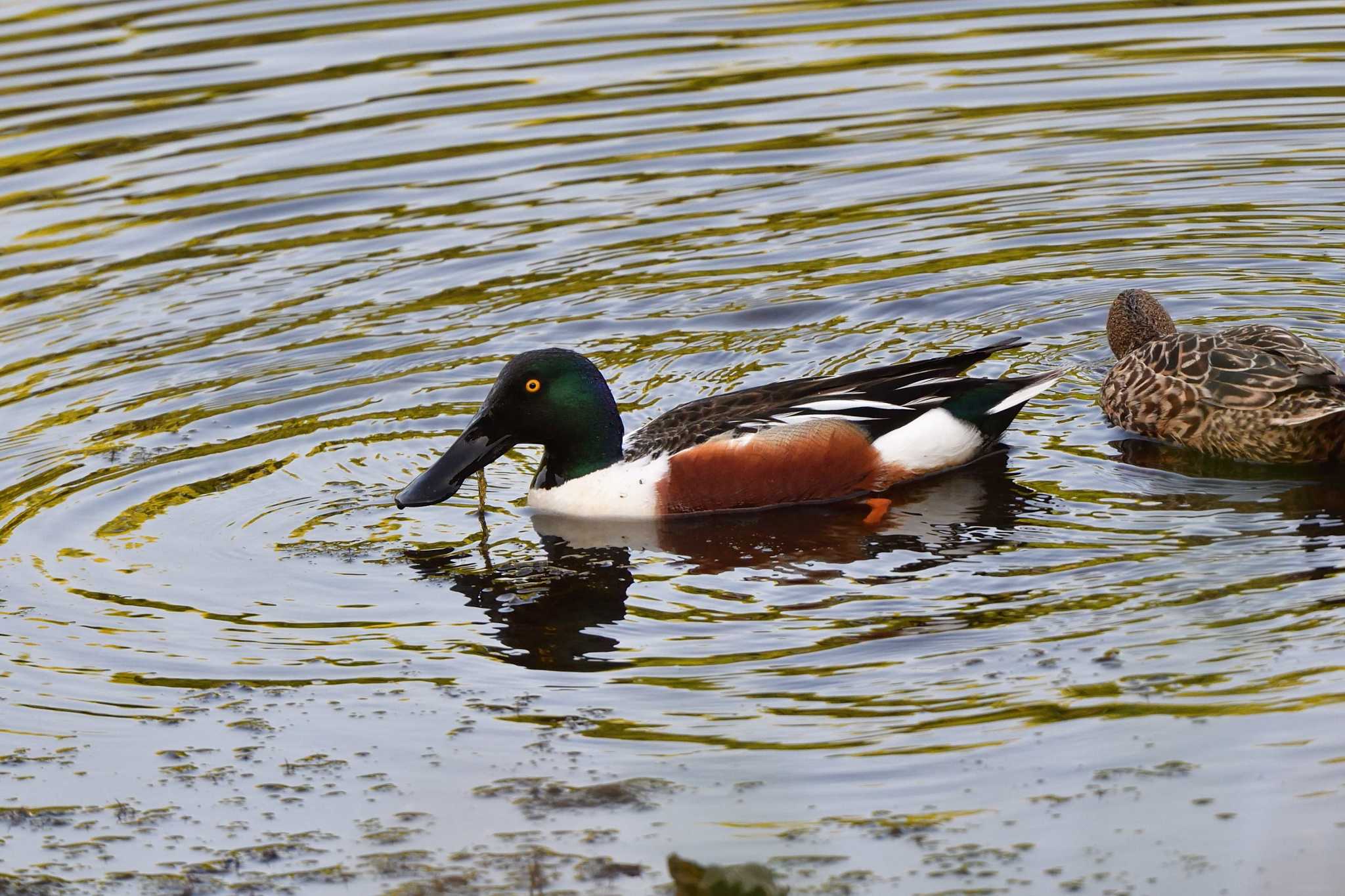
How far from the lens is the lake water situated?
6.23 meters

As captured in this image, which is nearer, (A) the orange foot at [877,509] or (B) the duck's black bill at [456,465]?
(A) the orange foot at [877,509]

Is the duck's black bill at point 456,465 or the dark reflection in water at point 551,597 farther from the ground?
the duck's black bill at point 456,465

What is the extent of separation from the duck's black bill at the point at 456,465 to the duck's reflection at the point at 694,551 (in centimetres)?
42

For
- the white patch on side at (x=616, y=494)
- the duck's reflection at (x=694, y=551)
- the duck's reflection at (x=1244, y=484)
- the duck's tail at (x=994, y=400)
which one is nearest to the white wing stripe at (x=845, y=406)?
the duck's tail at (x=994, y=400)

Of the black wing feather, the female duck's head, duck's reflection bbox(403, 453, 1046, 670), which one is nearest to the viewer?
duck's reflection bbox(403, 453, 1046, 670)

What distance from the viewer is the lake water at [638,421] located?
623cm

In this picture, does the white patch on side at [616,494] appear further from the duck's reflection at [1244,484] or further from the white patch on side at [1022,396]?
the duck's reflection at [1244,484]

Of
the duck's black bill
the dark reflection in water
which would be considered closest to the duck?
the dark reflection in water

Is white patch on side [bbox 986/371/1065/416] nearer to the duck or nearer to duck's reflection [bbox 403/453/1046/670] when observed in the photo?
duck's reflection [bbox 403/453/1046/670]

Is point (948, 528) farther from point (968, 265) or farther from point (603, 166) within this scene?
point (603, 166)

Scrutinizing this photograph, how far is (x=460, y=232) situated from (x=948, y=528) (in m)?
5.72

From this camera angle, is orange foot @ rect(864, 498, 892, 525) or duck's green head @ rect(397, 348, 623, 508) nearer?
orange foot @ rect(864, 498, 892, 525)

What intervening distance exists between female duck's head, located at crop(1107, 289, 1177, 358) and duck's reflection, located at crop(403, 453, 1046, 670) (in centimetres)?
132

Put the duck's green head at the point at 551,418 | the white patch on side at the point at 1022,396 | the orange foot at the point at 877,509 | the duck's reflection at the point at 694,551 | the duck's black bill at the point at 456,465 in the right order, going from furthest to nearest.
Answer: the white patch on side at the point at 1022,396 → the duck's green head at the point at 551,418 → the duck's black bill at the point at 456,465 → the orange foot at the point at 877,509 → the duck's reflection at the point at 694,551
